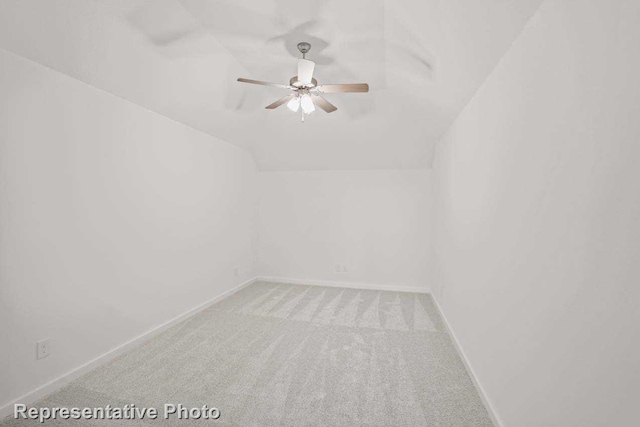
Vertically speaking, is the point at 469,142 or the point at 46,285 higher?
the point at 469,142

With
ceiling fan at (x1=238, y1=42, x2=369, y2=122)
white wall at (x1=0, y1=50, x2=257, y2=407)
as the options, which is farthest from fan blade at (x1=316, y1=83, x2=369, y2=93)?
white wall at (x1=0, y1=50, x2=257, y2=407)

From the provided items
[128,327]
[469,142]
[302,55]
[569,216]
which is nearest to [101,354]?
[128,327]

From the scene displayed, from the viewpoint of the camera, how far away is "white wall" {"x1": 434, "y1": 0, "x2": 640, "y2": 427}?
95 cm

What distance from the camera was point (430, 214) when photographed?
5.00 m

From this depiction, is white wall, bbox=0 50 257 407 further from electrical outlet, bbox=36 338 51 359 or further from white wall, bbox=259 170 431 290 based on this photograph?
white wall, bbox=259 170 431 290

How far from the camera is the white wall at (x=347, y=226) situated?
200 inches

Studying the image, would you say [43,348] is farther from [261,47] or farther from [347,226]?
[347,226]

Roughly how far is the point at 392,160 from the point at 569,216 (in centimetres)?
378

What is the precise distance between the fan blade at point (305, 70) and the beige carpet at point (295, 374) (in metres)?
2.46

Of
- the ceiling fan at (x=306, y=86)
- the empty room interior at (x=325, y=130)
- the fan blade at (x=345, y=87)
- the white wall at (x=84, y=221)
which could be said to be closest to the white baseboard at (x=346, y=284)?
the empty room interior at (x=325, y=130)

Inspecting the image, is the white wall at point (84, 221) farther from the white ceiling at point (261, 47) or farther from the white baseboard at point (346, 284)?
the white baseboard at point (346, 284)

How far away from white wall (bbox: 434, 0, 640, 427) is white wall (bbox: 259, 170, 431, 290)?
280 cm

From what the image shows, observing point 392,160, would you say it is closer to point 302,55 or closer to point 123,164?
point 302,55

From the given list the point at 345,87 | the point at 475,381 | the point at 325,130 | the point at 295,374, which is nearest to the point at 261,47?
the point at 345,87
